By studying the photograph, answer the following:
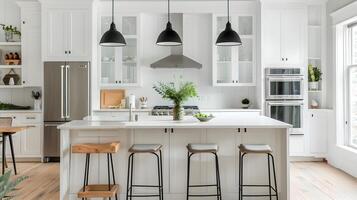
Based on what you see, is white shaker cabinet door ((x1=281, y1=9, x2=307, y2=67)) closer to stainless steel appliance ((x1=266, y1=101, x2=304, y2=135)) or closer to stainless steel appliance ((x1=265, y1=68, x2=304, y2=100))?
stainless steel appliance ((x1=265, y1=68, x2=304, y2=100))

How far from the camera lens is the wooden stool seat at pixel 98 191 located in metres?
3.65

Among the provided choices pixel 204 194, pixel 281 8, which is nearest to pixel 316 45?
pixel 281 8

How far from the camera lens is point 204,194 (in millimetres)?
4023

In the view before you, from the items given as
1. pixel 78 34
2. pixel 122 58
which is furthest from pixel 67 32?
pixel 122 58

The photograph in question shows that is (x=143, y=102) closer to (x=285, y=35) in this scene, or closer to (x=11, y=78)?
(x=11, y=78)

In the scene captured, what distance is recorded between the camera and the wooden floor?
14.2 feet

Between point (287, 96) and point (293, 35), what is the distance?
3.80ft

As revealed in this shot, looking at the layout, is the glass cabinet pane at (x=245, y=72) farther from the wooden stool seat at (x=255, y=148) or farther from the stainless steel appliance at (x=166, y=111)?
the wooden stool seat at (x=255, y=148)

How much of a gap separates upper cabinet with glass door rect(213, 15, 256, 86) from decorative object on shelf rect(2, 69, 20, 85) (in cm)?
391

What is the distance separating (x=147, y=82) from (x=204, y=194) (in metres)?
3.48

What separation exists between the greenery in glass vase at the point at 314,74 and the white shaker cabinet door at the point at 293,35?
0.81ft

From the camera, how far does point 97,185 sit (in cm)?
391

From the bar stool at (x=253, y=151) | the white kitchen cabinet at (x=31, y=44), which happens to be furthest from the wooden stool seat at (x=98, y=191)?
the white kitchen cabinet at (x=31, y=44)

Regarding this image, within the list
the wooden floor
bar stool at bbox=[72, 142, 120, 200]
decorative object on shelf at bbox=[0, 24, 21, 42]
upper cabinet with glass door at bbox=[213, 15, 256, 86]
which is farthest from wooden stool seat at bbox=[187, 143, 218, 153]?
decorative object on shelf at bbox=[0, 24, 21, 42]
